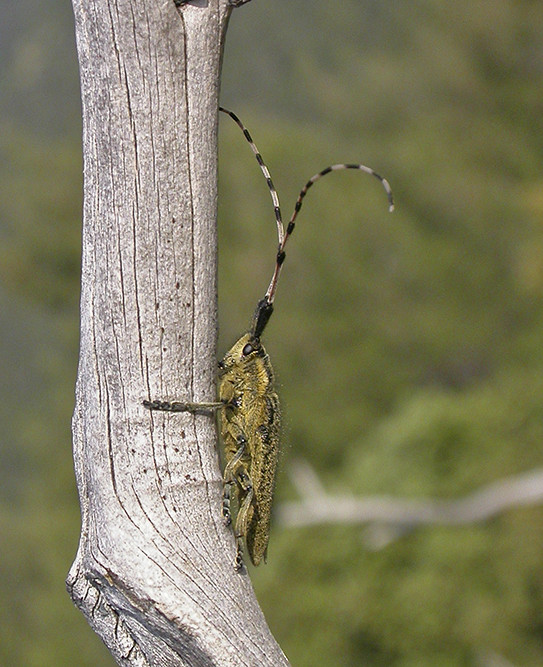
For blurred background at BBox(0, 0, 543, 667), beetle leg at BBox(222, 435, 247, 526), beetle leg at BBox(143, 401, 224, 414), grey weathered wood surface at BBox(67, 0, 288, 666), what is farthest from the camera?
blurred background at BBox(0, 0, 543, 667)

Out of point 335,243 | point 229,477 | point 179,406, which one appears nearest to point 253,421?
point 229,477

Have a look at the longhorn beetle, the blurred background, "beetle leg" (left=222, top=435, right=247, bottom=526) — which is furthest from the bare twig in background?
"beetle leg" (left=222, top=435, right=247, bottom=526)

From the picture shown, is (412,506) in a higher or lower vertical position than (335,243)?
lower

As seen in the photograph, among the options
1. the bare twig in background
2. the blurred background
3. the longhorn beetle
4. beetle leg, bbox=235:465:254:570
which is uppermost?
the blurred background

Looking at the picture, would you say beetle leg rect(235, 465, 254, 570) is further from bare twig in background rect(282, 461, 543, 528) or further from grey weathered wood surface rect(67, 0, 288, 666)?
bare twig in background rect(282, 461, 543, 528)

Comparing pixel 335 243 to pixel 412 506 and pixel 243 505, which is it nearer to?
pixel 412 506

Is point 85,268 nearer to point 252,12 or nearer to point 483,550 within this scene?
point 483,550
